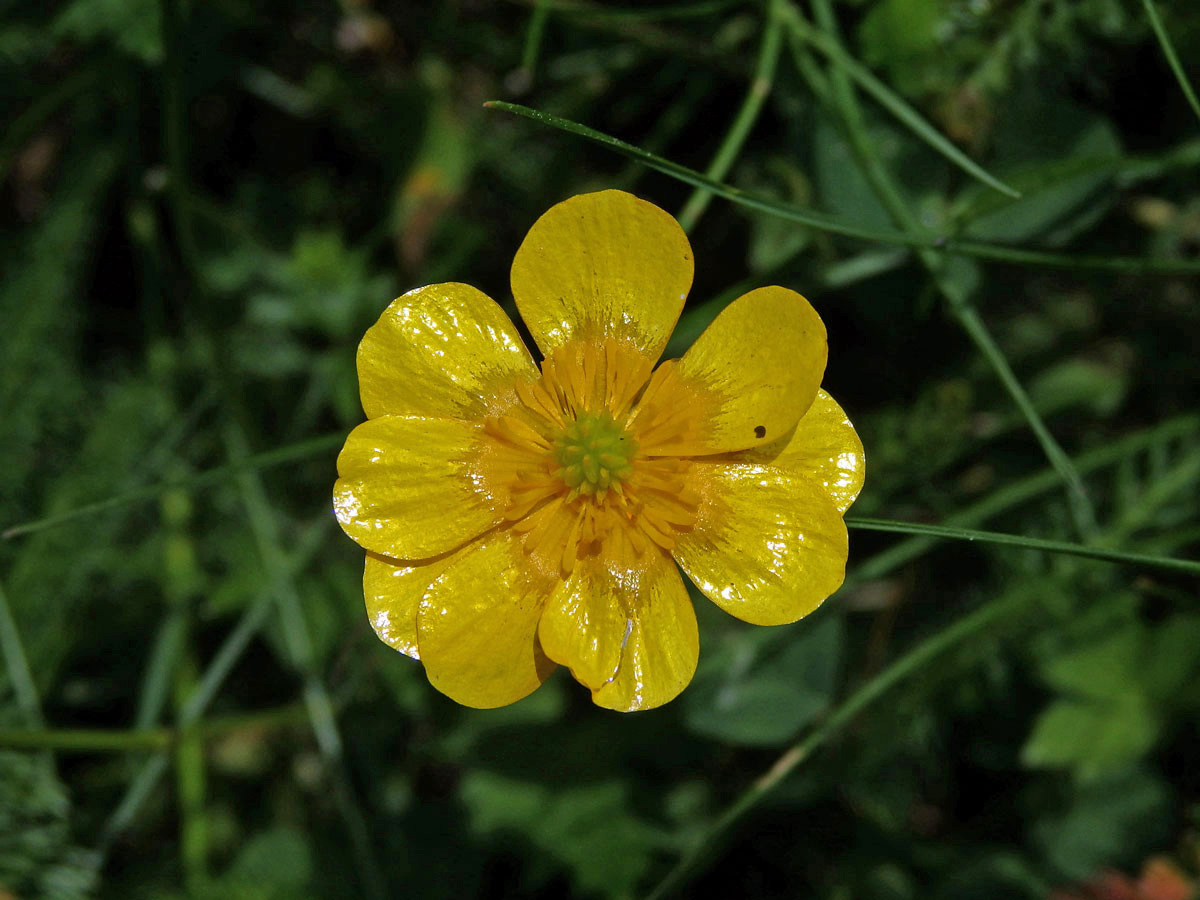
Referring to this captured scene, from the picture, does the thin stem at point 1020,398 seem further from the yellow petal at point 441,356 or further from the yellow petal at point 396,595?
the yellow petal at point 396,595

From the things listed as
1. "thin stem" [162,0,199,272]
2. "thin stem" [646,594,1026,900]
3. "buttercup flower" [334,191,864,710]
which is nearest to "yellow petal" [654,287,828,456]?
"buttercup flower" [334,191,864,710]

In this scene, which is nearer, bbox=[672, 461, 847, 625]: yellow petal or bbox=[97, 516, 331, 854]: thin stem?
bbox=[672, 461, 847, 625]: yellow petal

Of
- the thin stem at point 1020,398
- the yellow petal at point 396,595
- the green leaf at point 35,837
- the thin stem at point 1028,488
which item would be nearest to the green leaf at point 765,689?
the thin stem at point 1028,488

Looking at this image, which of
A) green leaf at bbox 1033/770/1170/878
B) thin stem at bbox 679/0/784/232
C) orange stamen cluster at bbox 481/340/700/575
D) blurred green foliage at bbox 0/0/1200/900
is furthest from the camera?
green leaf at bbox 1033/770/1170/878

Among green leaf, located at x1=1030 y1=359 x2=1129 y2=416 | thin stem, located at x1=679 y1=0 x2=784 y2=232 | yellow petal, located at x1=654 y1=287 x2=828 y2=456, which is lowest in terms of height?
green leaf, located at x1=1030 y1=359 x2=1129 y2=416

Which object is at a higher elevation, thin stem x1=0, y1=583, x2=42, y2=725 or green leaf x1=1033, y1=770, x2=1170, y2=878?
thin stem x1=0, y1=583, x2=42, y2=725

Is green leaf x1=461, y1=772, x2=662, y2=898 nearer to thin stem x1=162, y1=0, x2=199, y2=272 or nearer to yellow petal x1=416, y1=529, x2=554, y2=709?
yellow petal x1=416, y1=529, x2=554, y2=709
